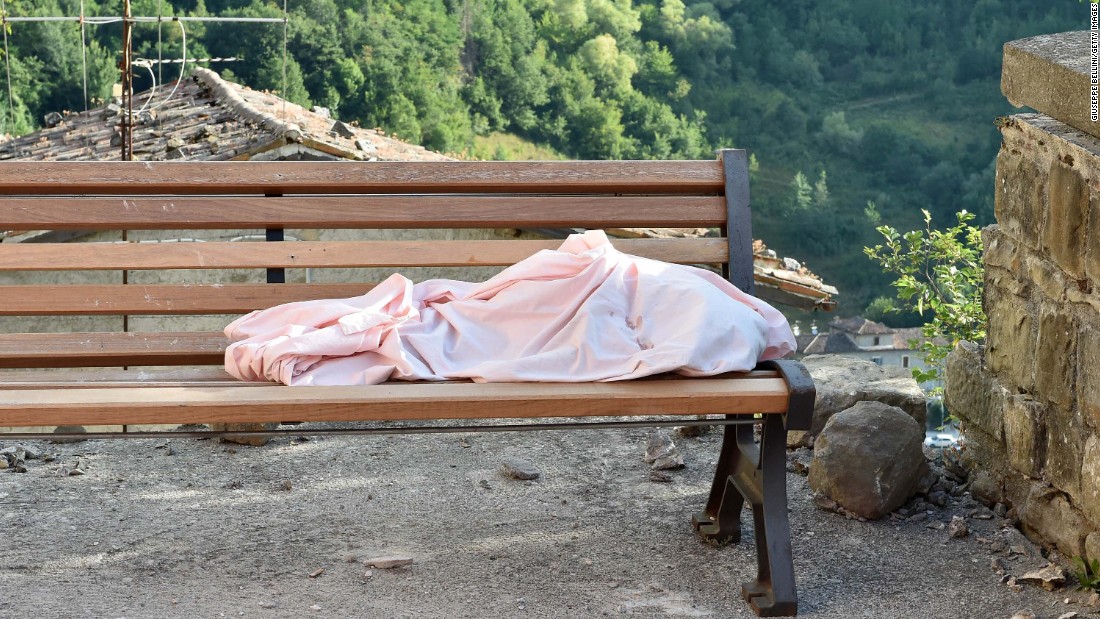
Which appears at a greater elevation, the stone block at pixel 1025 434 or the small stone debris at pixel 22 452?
the stone block at pixel 1025 434

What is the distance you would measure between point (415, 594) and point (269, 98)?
1183cm

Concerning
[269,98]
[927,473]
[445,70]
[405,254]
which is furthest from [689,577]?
[445,70]

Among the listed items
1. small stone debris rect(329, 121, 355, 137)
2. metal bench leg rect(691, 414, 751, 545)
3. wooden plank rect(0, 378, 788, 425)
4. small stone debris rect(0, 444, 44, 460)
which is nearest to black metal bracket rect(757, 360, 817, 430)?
wooden plank rect(0, 378, 788, 425)

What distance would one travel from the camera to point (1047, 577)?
7.66ft

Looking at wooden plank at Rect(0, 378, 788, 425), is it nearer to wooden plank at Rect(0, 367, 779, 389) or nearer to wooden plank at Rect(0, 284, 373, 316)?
wooden plank at Rect(0, 367, 779, 389)

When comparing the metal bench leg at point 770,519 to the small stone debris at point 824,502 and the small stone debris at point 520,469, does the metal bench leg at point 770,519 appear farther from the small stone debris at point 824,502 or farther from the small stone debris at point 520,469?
the small stone debris at point 520,469

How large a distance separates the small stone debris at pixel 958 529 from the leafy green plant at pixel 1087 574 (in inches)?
12.0

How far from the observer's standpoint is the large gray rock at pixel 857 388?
3.11 meters

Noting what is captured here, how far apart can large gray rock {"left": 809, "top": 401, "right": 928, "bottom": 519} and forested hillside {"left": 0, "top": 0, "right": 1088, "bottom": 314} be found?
30.2m

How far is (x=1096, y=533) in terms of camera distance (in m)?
2.26

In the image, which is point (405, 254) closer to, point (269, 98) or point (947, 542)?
point (947, 542)

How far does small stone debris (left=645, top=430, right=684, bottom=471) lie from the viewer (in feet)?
10.3

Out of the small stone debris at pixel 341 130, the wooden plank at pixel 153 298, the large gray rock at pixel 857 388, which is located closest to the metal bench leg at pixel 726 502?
the large gray rock at pixel 857 388

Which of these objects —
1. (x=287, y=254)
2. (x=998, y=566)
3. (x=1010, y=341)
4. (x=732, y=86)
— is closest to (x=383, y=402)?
(x=287, y=254)
